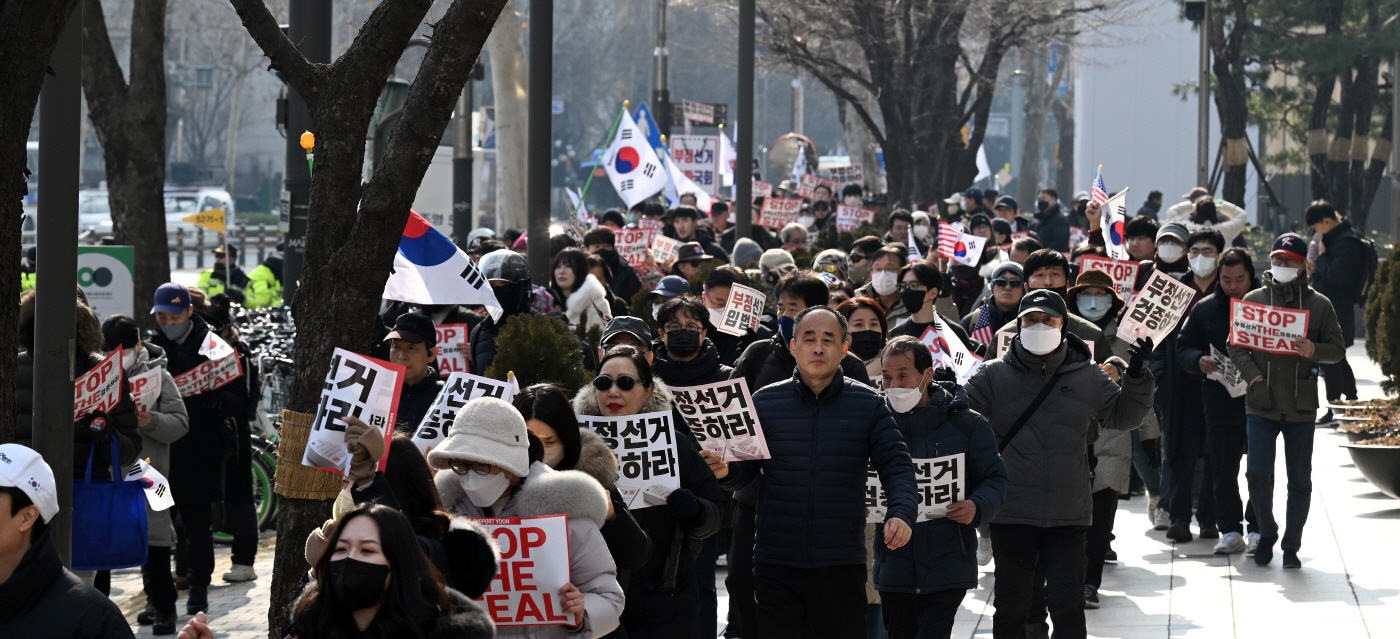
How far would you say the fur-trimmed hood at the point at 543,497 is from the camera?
4820mm

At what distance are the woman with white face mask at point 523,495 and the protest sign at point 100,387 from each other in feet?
10.5

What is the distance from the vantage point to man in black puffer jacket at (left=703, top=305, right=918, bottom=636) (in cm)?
625

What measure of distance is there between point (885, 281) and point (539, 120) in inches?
87.8

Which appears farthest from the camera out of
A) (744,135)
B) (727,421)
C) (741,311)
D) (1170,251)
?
(744,135)

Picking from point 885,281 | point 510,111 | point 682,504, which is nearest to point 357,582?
point 682,504

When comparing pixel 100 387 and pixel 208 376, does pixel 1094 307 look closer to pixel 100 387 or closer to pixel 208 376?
pixel 208 376

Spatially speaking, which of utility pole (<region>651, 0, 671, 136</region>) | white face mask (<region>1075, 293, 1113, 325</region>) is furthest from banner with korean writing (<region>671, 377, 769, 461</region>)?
utility pole (<region>651, 0, 671, 136</region>)

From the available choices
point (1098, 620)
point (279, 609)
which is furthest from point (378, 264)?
point (1098, 620)

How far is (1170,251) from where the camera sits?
11.5m

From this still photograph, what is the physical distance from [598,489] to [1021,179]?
186 feet

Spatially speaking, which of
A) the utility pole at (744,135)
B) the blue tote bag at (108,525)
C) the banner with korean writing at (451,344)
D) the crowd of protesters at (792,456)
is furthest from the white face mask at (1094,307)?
the utility pole at (744,135)

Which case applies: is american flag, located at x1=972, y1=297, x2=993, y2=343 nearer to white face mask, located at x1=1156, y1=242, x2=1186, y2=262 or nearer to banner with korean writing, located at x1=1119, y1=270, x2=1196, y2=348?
banner with korean writing, located at x1=1119, y1=270, x2=1196, y2=348

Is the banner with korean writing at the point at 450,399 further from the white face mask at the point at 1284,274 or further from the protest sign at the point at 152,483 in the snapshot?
the white face mask at the point at 1284,274

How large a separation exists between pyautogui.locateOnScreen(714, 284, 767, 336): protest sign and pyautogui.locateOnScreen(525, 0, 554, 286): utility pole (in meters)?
1.18
